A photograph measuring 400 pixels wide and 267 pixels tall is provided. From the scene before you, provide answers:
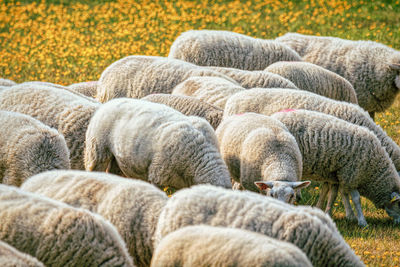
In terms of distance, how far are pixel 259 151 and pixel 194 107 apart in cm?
137

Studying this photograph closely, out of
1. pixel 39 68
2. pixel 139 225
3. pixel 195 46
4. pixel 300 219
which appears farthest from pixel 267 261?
pixel 39 68

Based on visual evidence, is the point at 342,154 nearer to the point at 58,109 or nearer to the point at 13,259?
the point at 58,109

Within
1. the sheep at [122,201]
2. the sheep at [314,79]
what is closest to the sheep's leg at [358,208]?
the sheep at [314,79]

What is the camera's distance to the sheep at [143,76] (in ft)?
30.6

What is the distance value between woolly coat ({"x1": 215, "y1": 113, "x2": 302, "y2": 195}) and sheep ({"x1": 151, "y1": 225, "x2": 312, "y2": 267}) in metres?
2.62

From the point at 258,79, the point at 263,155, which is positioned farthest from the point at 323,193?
the point at 258,79

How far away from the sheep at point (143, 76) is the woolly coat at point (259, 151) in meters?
2.16

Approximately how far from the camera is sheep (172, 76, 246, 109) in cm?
862

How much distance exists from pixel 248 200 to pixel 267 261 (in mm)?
994

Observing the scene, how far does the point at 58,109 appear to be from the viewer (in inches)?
299

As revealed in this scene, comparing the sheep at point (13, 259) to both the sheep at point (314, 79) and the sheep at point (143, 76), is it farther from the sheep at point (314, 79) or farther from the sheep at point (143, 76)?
the sheep at point (314, 79)

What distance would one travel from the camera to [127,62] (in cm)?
980

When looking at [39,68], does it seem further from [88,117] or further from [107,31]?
[88,117]

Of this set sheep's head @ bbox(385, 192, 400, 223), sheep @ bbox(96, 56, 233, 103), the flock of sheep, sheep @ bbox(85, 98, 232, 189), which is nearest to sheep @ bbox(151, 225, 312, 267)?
the flock of sheep
